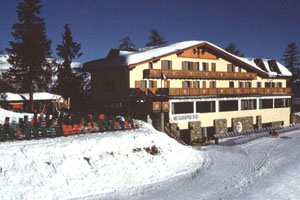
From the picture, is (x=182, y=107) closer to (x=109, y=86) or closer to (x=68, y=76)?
(x=109, y=86)

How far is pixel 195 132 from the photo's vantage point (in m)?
31.2

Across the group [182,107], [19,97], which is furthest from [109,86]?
[19,97]

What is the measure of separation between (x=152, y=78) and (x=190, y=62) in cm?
611

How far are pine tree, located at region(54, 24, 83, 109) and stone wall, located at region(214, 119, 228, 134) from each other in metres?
19.9

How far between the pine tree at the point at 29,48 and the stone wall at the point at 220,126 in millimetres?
23024

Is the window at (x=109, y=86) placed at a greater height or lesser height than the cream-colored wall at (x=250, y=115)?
greater

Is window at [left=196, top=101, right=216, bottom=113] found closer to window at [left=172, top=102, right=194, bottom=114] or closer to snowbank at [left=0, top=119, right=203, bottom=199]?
window at [left=172, top=102, right=194, bottom=114]

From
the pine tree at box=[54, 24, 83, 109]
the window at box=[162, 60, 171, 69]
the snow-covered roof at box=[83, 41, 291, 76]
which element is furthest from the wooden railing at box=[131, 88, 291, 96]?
the pine tree at box=[54, 24, 83, 109]

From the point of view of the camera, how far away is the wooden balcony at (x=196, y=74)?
3089 centimetres

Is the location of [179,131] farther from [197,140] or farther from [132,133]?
[132,133]

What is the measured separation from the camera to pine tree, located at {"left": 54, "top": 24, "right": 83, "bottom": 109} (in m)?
41.5

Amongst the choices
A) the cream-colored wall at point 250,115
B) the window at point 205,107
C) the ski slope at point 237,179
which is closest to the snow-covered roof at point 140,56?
the cream-colored wall at point 250,115

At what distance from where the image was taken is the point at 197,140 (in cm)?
3112

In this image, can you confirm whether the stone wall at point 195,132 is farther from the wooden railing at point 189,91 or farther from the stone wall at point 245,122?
the stone wall at point 245,122
